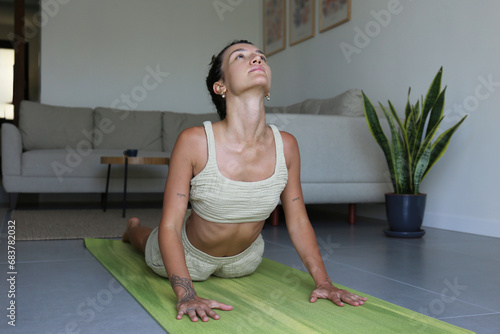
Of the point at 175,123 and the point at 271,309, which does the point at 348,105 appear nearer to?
the point at 175,123

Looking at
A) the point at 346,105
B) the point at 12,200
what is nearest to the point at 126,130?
the point at 12,200

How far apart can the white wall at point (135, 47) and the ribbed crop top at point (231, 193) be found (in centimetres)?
471

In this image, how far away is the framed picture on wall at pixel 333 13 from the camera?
14.8ft

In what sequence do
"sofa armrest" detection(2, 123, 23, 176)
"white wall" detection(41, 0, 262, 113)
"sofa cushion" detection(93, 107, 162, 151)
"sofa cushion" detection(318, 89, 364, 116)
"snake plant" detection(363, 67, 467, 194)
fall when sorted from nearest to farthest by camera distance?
"snake plant" detection(363, 67, 467, 194), "sofa cushion" detection(318, 89, 364, 116), "sofa armrest" detection(2, 123, 23, 176), "sofa cushion" detection(93, 107, 162, 151), "white wall" detection(41, 0, 262, 113)

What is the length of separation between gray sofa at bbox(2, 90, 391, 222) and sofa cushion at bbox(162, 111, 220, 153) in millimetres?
11

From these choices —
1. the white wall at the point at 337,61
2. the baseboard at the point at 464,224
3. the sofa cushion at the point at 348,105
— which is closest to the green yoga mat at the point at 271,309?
the baseboard at the point at 464,224

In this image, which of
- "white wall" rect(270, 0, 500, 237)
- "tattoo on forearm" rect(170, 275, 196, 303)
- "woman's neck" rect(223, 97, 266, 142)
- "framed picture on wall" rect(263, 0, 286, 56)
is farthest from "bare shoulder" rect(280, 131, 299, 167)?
"framed picture on wall" rect(263, 0, 286, 56)

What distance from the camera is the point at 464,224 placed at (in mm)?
3279

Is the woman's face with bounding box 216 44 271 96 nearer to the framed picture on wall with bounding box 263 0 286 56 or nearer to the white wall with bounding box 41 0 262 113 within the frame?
the framed picture on wall with bounding box 263 0 286 56

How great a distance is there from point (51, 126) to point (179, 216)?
13.2 ft

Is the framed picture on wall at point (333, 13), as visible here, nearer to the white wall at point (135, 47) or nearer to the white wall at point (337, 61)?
the white wall at point (337, 61)

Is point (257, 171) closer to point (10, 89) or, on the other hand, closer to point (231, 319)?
point (231, 319)

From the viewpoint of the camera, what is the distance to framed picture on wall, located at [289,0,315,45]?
510 cm

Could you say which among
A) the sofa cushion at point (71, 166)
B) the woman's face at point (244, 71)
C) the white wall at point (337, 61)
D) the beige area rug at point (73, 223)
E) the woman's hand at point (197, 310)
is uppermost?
the white wall at point (337, 61)
